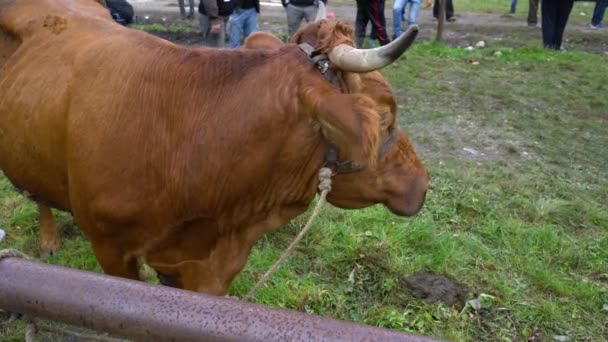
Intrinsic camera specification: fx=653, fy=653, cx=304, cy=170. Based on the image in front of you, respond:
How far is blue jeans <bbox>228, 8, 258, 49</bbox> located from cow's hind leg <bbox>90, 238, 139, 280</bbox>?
20.3 ft

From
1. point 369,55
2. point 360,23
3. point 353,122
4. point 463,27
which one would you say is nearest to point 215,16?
point 360,23

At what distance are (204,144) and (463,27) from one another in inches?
480

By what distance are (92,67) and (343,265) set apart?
6.54 ft

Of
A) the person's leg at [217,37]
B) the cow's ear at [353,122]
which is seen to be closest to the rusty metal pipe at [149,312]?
the cow's ear at [353,122]

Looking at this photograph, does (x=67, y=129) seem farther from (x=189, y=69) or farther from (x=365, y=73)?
(x=365, y=73)

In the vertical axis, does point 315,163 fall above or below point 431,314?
above

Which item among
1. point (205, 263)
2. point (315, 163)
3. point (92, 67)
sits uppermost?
point (92, 67)

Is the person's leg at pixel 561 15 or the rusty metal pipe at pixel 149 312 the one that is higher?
the rusty metal pipe at pixel 149 312

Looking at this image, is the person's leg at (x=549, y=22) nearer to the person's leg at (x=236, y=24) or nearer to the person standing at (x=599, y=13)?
the person standing at (x=599, y=13)

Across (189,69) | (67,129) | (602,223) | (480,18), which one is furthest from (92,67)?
(480,18)

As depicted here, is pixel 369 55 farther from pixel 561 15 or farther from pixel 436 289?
pixel 561 15

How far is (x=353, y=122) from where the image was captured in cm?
234

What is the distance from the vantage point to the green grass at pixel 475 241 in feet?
12.1

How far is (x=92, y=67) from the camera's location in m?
2.93
